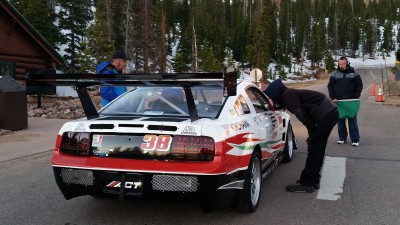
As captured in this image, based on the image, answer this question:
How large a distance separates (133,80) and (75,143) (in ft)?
2.95

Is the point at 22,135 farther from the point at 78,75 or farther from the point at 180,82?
the point at 180,82

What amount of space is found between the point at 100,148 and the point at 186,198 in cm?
103

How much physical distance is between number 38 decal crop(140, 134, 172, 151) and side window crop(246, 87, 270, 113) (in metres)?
1.92

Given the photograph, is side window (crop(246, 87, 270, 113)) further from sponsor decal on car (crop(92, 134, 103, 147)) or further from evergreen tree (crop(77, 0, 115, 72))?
evergreen tree (crop(77, 0, 115, 72))

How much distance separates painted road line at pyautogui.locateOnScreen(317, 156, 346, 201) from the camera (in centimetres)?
563

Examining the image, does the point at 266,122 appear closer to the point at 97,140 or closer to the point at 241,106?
the point at 241,106

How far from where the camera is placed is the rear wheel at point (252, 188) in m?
4.55

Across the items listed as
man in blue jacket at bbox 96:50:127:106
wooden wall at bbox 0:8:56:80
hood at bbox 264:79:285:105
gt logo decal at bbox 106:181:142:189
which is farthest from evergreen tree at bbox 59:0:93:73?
gt logo decal at bbox 106:181:142:189

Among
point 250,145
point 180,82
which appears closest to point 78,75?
point 180,82

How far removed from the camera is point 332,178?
652 cm

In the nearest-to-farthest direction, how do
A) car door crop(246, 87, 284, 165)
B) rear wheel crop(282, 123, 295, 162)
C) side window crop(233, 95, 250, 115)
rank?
1. side window crop(233, 95, 250, 115)
2. car door crop(246, 87, 284, 165)
3. rear wheel crop(282, 123, 295, 162)

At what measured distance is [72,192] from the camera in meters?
4.34

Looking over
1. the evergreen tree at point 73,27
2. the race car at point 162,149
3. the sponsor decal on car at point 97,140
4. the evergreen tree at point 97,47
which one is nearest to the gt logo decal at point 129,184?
the race car at point 162,149

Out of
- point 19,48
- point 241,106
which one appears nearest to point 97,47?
point 19,48
